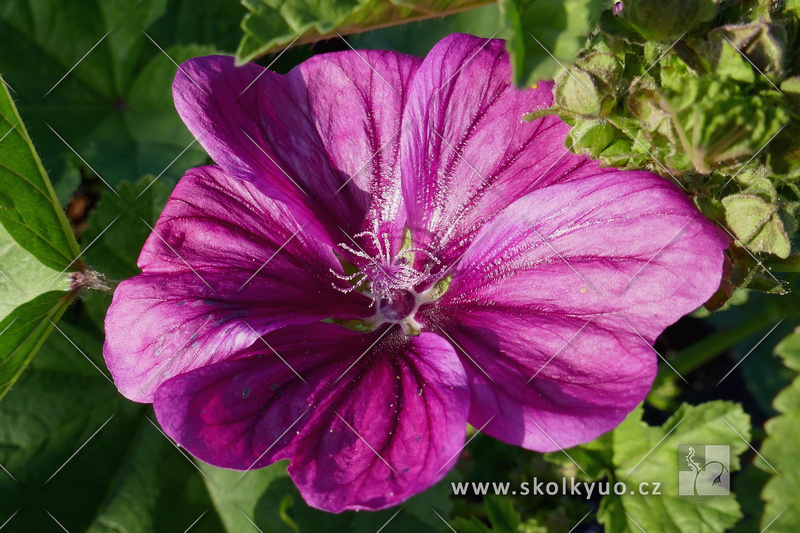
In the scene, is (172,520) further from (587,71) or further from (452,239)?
(587,71)

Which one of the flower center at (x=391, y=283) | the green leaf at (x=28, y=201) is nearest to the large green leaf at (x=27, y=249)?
the green leaf at (x=28, y=201)

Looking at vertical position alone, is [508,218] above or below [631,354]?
above

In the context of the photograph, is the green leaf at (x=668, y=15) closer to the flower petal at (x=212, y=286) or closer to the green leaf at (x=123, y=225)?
the flower petal at (x=212, y=286)

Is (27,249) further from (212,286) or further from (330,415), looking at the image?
(330,415)

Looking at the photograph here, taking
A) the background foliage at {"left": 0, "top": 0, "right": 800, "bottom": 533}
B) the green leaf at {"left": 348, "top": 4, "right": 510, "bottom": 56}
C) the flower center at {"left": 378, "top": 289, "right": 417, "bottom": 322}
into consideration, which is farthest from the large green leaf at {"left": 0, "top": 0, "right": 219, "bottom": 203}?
the flower center at {"left": 378, "top": 289, "right": 417, "bottom": 322}

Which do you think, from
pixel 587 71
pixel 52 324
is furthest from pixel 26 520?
pixel 587 71

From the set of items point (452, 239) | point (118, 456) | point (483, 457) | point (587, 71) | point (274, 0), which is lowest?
point (483, 457)

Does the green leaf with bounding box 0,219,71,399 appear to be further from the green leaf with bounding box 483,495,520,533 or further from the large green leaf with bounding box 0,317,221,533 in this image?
the green leaf with bounding box 483,495,520,533
